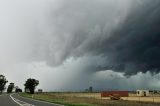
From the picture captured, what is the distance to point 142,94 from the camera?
432ft

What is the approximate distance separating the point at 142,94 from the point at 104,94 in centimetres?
3012

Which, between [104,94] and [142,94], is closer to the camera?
[104,94]

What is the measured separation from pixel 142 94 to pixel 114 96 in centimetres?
4827

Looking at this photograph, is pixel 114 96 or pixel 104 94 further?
pixel 104 94

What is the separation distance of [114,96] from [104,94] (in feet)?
68.5

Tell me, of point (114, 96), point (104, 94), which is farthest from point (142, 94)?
point (114, 96)

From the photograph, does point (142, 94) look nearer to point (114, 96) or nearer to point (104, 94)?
point (104, 94)

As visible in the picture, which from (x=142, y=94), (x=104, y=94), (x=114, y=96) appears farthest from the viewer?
(x=142, y=94)

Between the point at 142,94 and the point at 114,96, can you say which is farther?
the point at 142,94

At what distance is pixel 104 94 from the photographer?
107 meters

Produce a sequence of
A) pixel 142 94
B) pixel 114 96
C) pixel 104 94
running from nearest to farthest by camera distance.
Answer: pixel 114 96 < pixel 104 94 < pixel 142 94

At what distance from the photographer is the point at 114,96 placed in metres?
86.6
